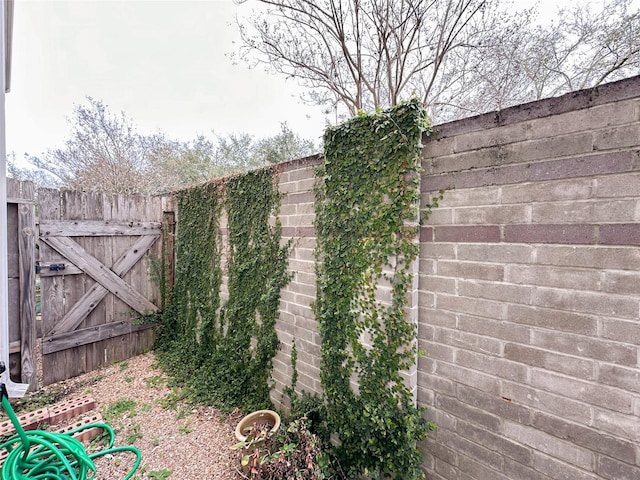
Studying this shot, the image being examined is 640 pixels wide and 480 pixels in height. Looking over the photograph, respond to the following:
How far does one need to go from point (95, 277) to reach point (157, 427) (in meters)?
2.10

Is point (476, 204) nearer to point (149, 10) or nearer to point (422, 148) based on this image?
point (422, 148)

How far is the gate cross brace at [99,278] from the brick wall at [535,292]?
3.93m

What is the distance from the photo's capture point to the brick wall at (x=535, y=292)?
112 cm

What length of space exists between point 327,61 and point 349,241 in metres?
4.56

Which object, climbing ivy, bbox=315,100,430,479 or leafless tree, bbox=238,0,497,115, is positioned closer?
climbing ivy, bbox=315,100,430,479

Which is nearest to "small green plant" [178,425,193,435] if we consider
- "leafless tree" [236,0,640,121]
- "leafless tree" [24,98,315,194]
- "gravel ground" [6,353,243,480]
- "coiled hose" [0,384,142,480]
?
"gravel ground" [6,353,243,480]

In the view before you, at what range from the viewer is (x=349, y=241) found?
1955 mm

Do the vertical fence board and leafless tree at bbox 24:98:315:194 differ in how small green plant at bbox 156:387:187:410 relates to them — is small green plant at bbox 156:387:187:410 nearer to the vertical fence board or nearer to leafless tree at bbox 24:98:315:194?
the vertical fence board

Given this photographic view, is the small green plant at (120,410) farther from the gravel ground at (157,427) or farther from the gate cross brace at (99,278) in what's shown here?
the gate cross brace at (99,278)

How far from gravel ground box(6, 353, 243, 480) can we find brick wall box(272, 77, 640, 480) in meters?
1.70

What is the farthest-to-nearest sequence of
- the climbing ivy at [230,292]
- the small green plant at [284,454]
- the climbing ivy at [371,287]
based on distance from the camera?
the climbing ivy at [230,292]
the small green plant at [284,454]
the climbing ivy at [371,287]

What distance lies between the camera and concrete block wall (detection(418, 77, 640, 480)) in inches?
44.0

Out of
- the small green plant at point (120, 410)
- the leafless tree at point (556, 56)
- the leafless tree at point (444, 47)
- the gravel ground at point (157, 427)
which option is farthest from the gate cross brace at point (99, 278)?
the leafless tree at point (556, 56)

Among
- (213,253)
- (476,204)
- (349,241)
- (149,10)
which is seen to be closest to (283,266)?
(349,241)
